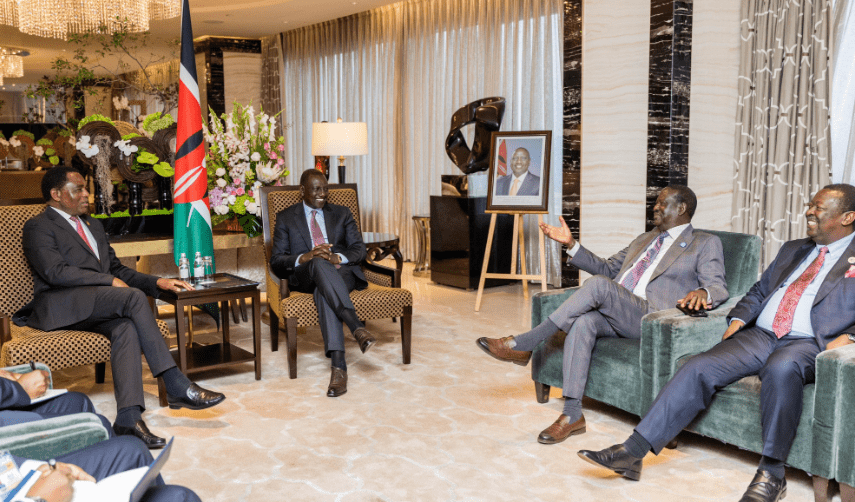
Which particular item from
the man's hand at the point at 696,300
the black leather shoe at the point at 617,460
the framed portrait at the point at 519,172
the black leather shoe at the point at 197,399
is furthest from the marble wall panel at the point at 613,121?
the black leather shoe at the point at 197,399

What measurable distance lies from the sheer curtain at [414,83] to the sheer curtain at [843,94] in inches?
107

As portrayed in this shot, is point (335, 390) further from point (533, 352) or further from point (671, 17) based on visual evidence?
point (671, 17)

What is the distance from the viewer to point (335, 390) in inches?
156

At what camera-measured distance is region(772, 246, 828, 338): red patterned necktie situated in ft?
9.67

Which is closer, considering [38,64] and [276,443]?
[276,443]

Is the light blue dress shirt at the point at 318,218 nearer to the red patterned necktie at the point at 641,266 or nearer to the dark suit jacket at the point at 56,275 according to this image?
the dark suit jacket at the point at 56,275

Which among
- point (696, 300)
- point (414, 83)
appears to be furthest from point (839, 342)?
point (414, 83)

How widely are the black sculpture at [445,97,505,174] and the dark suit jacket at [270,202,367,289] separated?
277cm

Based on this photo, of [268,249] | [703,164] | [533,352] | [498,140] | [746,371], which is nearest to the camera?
[746,371]

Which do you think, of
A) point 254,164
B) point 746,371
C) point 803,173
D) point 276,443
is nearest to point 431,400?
point 276,443

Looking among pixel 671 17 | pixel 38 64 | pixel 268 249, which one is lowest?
pixel 268 249

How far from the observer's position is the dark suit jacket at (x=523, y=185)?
245 inches

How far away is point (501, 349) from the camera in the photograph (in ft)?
11.5

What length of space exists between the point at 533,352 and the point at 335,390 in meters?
1.11
